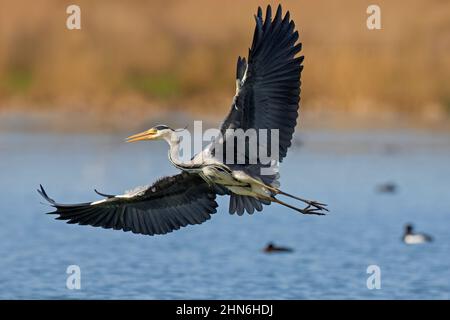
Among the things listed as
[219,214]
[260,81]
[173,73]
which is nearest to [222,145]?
[260,81]

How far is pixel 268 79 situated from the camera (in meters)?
11.6

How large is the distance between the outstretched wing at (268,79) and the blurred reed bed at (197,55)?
37.2m

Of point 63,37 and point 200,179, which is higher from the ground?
point 63,37

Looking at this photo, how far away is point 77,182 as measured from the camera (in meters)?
28.2

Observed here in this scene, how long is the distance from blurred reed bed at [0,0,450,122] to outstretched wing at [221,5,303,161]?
37.2 m

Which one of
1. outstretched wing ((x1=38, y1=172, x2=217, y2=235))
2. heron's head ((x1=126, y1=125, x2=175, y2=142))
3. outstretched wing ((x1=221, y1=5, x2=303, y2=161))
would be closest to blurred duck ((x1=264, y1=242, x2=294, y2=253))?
outstretched wing ((x1=38, y1=172, x2=217, y2=235))

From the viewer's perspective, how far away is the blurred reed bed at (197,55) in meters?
50.3

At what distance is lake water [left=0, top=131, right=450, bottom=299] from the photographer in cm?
1664

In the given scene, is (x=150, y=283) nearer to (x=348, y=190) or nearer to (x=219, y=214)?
(x=219, y=214)

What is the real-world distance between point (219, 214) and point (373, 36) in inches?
1212

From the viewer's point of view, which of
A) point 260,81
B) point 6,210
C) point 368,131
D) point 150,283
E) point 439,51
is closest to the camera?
point 260,81

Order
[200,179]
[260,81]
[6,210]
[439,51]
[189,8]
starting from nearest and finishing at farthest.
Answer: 1. [260,81]
2. [200,179]
3. [6,210]
4. [439,51]
5. [189,8]

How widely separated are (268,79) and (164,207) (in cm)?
205

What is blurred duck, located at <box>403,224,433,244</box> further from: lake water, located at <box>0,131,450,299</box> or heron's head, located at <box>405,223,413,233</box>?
lake water, located at <box>0,131,450,299</box>
